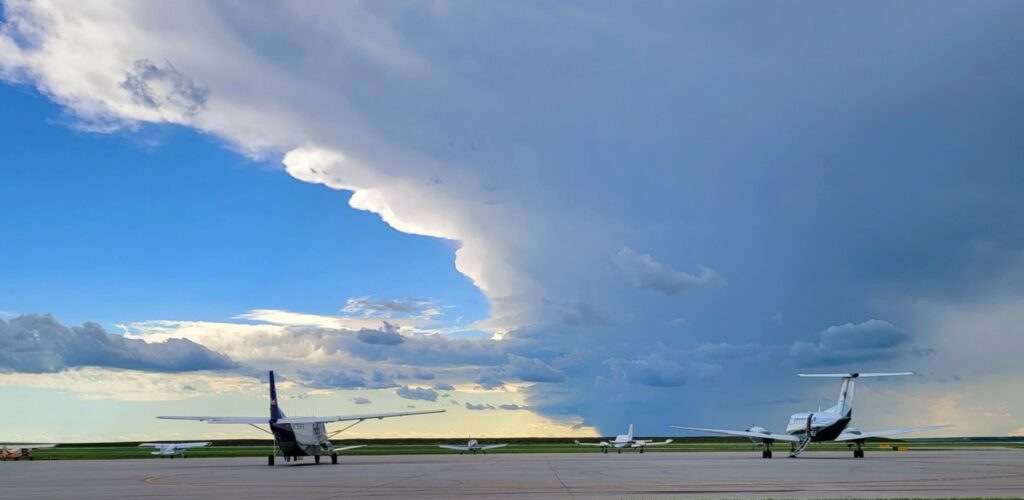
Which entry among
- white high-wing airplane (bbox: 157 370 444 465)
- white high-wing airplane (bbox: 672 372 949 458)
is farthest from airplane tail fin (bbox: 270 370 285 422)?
white high-wing airplane (bbox: 672 372 949 458)

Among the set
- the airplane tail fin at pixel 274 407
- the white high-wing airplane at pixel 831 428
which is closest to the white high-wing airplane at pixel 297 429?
the airplane tail fin at pixel 274 407

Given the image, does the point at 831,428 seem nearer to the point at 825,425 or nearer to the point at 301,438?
the point at 825,425

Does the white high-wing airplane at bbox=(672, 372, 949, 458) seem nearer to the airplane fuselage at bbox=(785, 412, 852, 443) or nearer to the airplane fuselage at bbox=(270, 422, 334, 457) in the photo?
the airplane fuselage at bbox=(785, 412, 852, 443)

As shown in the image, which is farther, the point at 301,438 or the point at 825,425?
the point at 825,425

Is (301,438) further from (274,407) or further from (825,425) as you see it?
(825,425)

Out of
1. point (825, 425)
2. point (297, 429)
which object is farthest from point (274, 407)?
point (825, 425)

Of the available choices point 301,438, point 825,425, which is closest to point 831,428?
point 825,425

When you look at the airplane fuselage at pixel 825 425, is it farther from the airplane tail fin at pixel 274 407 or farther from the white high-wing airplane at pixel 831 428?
the airplane tail fin at pixel 274 407

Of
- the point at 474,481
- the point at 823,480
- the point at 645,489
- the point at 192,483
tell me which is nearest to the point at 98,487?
the point at 192,483

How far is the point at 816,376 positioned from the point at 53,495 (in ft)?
206

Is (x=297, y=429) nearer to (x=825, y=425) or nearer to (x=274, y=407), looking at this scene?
(x=274, y=407)

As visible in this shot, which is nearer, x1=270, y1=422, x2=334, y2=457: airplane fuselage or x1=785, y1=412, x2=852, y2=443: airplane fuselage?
x1=270, y1=422, x2=334, y2=457: airplane fuselage

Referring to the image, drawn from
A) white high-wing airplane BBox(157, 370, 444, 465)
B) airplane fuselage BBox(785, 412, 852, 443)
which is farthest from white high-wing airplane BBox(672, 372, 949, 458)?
white high-wing airplane BBox(157, 370, 444, 465)

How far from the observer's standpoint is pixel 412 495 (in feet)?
87.1
